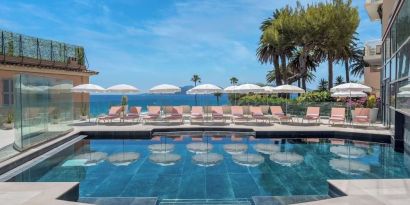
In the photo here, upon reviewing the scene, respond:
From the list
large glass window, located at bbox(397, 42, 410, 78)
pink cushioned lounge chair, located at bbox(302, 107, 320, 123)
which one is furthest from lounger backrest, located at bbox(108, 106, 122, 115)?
large glass window, located at bbox(397, 42, 410, 78)

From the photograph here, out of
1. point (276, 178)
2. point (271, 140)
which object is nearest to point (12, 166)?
point (276, 178)

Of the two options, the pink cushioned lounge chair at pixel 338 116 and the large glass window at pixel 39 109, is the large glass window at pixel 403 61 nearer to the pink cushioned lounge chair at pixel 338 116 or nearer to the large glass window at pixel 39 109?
the pink cushioned lounge chair at pixel 338 116

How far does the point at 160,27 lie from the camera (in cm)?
2673

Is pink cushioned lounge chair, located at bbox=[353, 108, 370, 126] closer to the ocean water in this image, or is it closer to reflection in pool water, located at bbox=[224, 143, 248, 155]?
reflection in pool water, located at bbox=[224, 143, 248, 155]

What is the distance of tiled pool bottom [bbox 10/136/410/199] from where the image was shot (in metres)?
7.77

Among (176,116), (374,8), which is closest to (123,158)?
(176,116)

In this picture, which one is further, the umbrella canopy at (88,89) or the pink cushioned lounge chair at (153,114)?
the umbrella canopy at (88,89)

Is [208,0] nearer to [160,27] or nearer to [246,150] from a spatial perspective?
[160,27]

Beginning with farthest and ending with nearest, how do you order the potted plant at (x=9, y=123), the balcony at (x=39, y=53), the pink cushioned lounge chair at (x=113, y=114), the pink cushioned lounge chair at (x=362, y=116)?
the pink cushioned lounge chair at (x=113, y=114) → the balcony at (x=39, y=53) → the pink cushioned lounge chair at (x=362, y=116) → the potted plant at (x=9, y=123)

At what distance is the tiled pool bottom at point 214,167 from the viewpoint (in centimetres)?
777

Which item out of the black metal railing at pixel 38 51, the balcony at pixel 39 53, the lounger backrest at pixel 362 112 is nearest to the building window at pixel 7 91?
the balcony at pixel 39 53

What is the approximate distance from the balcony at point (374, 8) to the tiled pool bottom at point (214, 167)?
17.0m

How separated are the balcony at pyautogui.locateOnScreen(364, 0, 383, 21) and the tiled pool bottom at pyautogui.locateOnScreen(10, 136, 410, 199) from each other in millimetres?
16973

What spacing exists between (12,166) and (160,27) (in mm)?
19436
